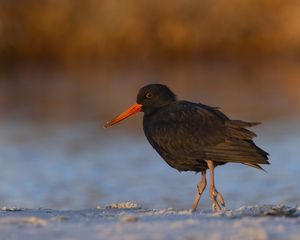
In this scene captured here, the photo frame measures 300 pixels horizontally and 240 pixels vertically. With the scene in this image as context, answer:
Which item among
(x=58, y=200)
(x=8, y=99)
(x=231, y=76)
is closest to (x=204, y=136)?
(x=58, y=200)

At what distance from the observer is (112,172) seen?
1964cm

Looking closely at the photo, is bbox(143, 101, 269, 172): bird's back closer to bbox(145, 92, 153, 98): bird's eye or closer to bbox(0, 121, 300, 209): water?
bbox(145, 92, 153, 98): bird's eye

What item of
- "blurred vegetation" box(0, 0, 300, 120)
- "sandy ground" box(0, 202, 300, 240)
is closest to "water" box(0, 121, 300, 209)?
"sandy ground" box(0, 202, 300, 240)

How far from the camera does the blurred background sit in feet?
59.9

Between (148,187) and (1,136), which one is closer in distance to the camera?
(148,187)

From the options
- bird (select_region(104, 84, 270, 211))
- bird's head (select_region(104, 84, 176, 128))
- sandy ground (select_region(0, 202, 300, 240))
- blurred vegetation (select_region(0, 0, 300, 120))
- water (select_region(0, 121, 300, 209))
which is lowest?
sandy ground (select_region(0, 202, 300, 240))

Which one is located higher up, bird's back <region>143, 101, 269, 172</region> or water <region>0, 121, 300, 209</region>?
water <region>0, 121, 300, 209</region>

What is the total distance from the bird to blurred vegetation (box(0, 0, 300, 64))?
28.9m

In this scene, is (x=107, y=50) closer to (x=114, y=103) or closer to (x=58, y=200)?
(x=114, y=103)

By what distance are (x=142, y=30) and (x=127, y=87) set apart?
29.8 feet

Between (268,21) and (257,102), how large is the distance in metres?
12.9

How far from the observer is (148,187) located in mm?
18000

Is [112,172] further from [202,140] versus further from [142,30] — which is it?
[142,30]

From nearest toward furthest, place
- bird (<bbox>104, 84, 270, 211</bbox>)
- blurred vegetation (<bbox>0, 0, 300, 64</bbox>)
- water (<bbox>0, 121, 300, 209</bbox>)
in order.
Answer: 1. bird (<bbox>104, 84, 270, 211</bbox>)
2. water (<bbox>0, 121, 300, 209</bbox>)
3. blurred vegetation (<bbox>0, 0, 300, 64</bbox>)
